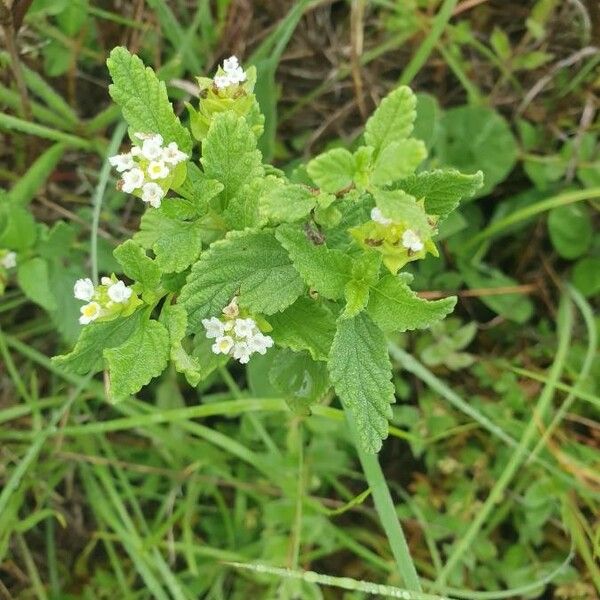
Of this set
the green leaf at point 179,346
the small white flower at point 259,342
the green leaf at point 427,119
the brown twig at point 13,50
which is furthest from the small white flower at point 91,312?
the green leaf at point 427,119

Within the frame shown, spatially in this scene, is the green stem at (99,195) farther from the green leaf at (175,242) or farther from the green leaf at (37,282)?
the green leaf at (175,242)

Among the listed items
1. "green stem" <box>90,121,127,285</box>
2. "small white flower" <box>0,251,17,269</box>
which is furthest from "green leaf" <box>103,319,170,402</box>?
"small white flower" <box>0,251,17,269</box>

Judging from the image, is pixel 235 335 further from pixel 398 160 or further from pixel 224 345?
pixel 398 160

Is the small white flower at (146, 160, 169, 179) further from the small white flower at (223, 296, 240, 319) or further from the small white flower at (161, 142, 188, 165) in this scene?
the small white flower at (223, 296, 240, 319)

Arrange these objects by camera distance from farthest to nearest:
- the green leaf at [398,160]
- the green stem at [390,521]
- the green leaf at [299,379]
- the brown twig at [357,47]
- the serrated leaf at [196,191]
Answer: the brown twig at [357,47] → the green stem at [390,521] → the green leaf at [299,379] → the serrated leaf at [196,191] → the green leaf at [398,160]

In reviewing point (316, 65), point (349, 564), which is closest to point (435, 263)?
point (316, 65)

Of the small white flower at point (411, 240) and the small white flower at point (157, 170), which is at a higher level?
the small white flower at point (157, 170)

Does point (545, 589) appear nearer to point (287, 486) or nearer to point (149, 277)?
point (287, 486)
